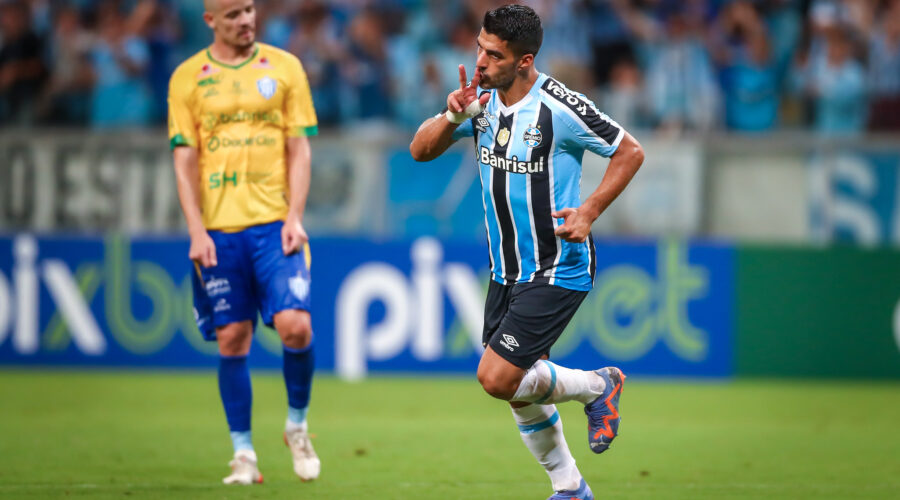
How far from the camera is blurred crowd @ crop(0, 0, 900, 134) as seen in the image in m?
12.4

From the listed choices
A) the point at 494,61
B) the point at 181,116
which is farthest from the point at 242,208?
the point at 494,61

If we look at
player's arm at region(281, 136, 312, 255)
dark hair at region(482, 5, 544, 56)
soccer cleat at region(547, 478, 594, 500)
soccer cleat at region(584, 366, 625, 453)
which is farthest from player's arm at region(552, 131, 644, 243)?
player's arm at region(281, 136, 312, 255)

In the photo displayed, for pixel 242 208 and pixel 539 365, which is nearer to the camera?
pixel 539 365

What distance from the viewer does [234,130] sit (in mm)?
6664

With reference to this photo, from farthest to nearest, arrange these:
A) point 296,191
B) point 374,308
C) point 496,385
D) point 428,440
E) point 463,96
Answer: point 374,308 < point 428,440 < point 296,191 < point 496,385 < point 463,96

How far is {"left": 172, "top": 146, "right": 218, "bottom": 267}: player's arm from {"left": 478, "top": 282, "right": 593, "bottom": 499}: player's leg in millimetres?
1632

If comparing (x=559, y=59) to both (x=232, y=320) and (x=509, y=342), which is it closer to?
(x=232, y=320)

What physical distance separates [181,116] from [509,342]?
2.32 meters

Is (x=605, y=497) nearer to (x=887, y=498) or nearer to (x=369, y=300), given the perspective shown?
(x=887, y=498)

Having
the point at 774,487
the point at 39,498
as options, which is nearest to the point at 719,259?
the point at 774,487

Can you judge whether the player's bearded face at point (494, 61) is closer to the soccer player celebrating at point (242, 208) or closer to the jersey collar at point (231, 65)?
the soccer player celebrating at point (242, 208)

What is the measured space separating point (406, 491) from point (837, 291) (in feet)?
21.9

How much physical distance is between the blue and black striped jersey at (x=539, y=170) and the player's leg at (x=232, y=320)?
1605 mm

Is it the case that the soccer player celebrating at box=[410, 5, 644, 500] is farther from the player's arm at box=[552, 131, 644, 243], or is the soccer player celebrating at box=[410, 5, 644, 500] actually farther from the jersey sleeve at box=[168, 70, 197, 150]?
the jersey sleeve at box=[168, 70, 197, 150]
